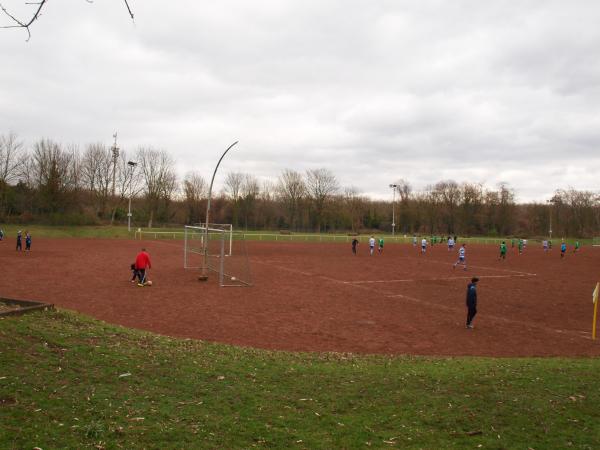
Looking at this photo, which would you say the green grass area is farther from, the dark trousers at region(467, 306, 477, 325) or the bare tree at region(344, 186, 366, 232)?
the bare tree at region(344, 186, 366, 232)

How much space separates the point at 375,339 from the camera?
12094 mm

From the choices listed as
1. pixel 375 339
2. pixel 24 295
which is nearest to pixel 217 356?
pixel 375 339

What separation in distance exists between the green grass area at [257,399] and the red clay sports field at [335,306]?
304 cm

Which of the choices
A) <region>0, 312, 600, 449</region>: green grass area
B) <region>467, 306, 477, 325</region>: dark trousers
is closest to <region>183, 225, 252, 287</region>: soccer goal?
<region>467, 306, 477, 325</region>: dark trousers

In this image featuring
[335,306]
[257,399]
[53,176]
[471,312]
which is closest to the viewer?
[257,399]

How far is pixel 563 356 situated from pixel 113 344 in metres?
10.1

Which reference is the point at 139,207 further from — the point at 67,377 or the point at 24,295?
the point at 67,377

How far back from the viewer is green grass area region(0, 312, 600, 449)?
16.2 ft

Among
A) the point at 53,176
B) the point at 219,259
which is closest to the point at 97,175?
the point at 53,176

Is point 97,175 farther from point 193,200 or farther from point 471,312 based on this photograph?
point 471,312

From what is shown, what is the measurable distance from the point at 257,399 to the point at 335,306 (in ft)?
34.7

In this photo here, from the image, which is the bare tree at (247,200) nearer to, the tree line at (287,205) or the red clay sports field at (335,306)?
the tree line at (287,205)

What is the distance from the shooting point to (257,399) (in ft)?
20.4

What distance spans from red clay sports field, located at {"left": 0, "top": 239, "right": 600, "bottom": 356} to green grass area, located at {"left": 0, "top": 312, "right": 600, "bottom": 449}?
9.98 feet
